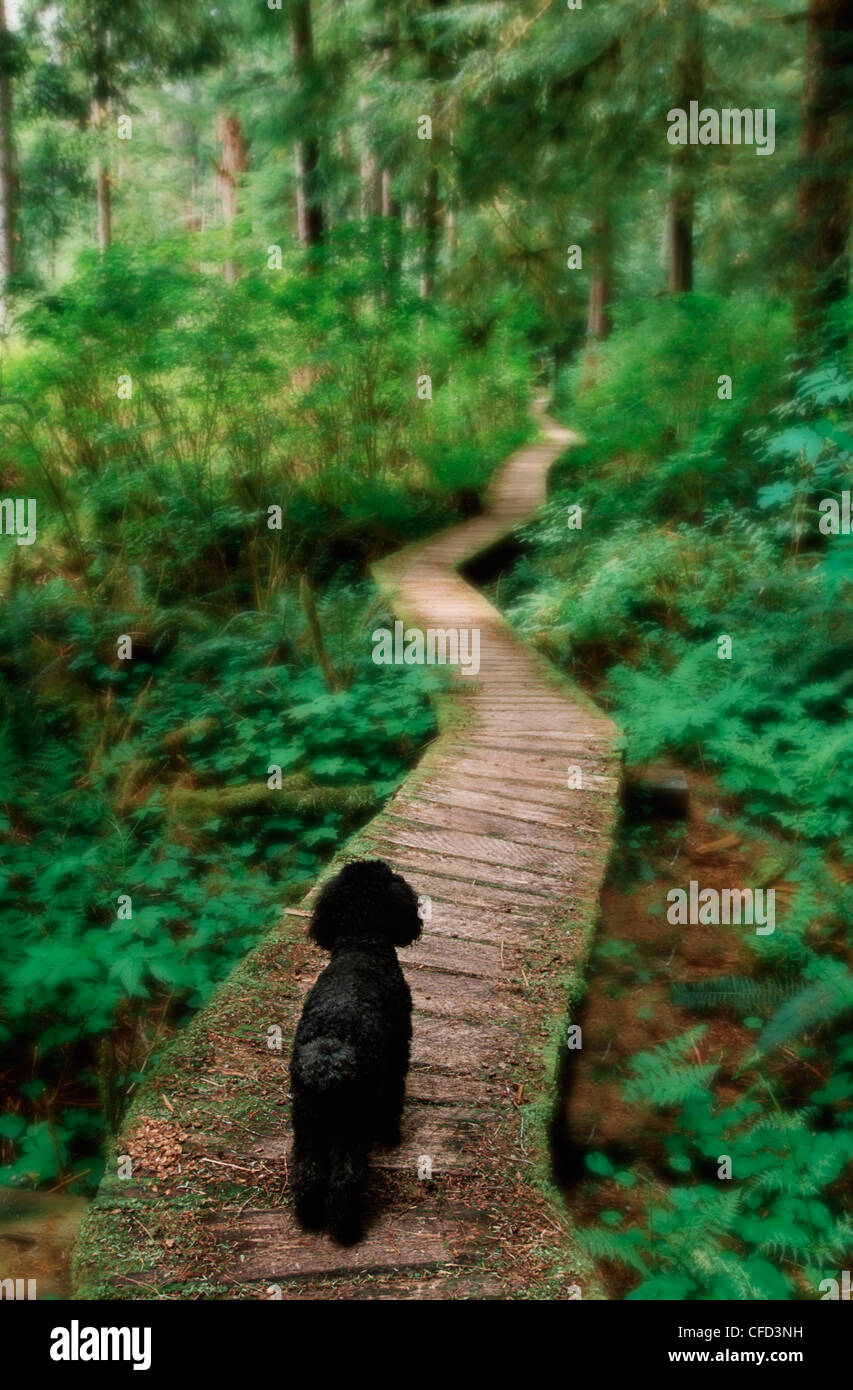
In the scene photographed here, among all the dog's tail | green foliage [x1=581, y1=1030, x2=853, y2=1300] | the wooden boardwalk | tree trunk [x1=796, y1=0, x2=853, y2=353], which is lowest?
green foliage [x1=581, y1=1030, x2=853, y2=1300]

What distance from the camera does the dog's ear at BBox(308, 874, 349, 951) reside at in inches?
111

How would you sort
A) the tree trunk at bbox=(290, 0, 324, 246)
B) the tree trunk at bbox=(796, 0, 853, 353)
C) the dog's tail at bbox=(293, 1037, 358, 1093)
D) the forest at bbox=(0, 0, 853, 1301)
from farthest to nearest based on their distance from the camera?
the tree trunk at bbox=(290, 0, 324, 246) → the tree trunk at bbox=(796, 0, 853, 353) → the forest at bbox=(0, 0, 853, 1301) → the dog's tail at bbox=(293, 1037, 358, 1093)

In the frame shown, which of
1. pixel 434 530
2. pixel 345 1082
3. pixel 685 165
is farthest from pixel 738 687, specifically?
pixel 685 165

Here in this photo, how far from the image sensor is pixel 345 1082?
211 cm

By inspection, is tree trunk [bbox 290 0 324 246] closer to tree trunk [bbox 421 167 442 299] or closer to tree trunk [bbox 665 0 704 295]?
tree trunk [bbox 421 167 442 299]

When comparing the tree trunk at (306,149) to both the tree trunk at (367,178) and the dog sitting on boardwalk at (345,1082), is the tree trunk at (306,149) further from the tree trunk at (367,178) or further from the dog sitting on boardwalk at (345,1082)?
the dog sitting on boardwalk at (345,1082)

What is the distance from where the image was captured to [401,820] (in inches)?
181

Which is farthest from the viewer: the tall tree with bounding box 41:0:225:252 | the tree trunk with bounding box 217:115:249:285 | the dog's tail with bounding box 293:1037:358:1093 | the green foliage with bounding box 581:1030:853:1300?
the tree trunk with bounding box 217:115:249:285

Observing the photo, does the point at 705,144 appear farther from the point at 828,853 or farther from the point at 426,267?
the point at 828,853

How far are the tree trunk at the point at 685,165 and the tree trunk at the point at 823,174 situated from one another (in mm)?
1027

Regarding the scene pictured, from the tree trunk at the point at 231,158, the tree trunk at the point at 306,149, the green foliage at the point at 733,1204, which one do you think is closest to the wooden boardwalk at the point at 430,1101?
the green foliage at the point at 733,1204

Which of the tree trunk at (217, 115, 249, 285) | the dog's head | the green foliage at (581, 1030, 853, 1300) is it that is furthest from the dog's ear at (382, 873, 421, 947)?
the tree trunk at (217, 115, 249, 285)

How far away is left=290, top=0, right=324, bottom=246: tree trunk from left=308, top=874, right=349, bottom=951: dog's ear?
1139 cm

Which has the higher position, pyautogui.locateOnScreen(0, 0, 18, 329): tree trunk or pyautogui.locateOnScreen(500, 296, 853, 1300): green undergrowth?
pyautogui.locateOnScreen(0, 0, 18, 329): tree trunk
